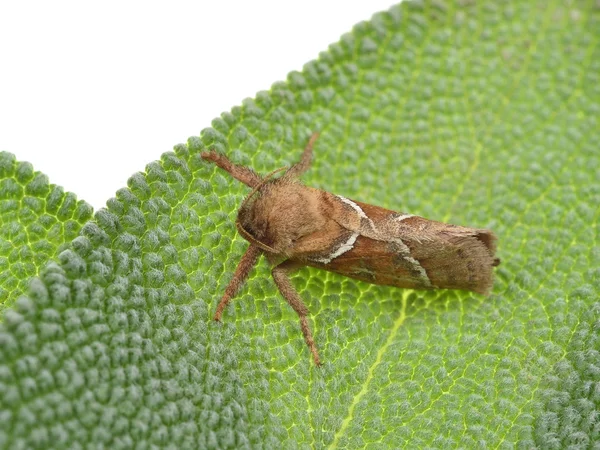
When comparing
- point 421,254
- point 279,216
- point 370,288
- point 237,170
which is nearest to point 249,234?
point 279,216

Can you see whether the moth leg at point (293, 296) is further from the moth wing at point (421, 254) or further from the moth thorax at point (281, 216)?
the moth wing at point (421, 254)

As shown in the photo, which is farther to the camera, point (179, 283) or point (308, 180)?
point (308, 180)

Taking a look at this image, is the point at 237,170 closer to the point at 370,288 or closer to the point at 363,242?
the point at 363,242

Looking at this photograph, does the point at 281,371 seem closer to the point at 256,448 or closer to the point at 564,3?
the point at 256,448

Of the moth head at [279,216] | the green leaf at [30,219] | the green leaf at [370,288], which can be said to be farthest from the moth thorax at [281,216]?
the green leaf at [30,219]

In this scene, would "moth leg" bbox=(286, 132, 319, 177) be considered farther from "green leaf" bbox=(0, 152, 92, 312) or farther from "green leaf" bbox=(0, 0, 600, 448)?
"green leaf" bbox=(0, 152, 92, 312)

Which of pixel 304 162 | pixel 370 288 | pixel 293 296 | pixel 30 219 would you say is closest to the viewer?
pixel 30 219

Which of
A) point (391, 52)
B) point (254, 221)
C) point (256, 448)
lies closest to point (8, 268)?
point (254, 221)
